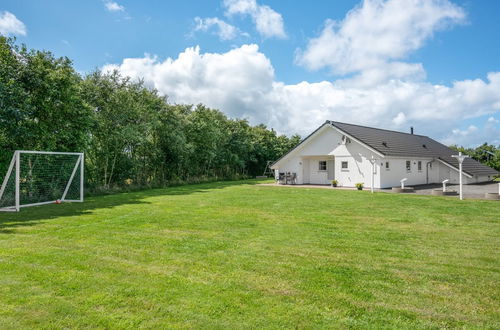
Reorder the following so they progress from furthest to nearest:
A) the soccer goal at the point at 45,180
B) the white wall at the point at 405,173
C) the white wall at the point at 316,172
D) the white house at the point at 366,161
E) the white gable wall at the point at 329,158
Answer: the white wall at the point at 316,172 < the white gable wall at the point at 329,158 < the white house at the point at 366,161 < the white wall at the point at 405,173 < the soccer goal at the point at 45,180

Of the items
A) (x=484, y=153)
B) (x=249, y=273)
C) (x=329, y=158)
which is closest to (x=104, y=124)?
(x=329, y=158)

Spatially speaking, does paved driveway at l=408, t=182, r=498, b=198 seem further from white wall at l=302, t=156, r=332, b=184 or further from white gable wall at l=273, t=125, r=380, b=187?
white wall at l=302, t=156, r=332, b=184

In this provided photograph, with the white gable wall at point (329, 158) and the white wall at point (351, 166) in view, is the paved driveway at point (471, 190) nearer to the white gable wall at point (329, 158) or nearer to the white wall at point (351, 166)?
the white wall at point (351, 166)

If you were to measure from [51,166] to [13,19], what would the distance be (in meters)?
6.47

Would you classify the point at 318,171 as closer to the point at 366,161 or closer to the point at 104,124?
the point at 366,161

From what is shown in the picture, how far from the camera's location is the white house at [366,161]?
20.0 m

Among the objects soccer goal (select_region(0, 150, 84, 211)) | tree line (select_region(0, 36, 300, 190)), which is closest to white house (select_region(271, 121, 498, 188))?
tree line (select_region(0, 36, 300, 190))

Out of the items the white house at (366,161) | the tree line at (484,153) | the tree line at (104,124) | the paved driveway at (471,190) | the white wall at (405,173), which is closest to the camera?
the tree line at (104,124)

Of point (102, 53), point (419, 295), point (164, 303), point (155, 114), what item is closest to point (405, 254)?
point (419, 295)

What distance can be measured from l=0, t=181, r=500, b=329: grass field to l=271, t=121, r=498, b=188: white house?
39.2 feet

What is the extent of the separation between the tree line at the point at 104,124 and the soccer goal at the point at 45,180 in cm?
83

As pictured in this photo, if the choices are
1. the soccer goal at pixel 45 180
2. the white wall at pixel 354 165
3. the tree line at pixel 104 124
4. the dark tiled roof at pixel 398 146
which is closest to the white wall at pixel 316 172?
the white wall at pixel 354 165

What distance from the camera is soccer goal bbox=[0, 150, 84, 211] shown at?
11367mm

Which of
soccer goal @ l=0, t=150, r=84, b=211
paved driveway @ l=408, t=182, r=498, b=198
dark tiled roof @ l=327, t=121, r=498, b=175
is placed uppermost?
dark tiled roof @ l=327, t=121, r=498, b=175
